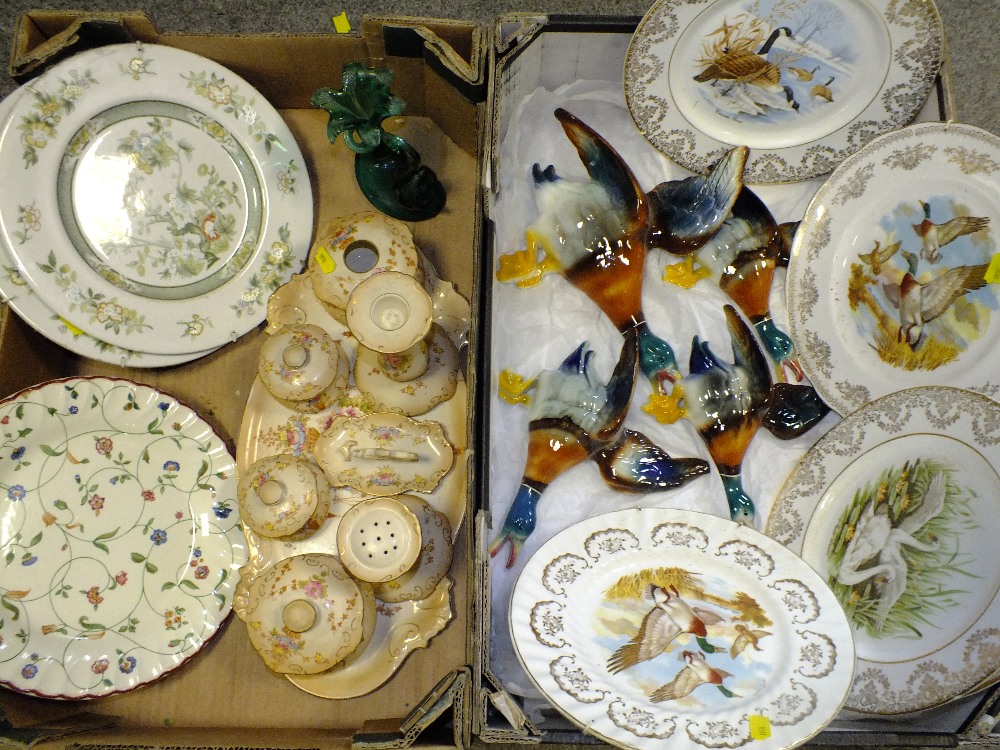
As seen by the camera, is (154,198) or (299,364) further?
(154,198)

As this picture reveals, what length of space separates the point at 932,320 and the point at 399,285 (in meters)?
0.73

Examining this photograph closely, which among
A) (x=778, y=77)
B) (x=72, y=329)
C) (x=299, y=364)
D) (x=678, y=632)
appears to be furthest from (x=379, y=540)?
(x=778, y=77)

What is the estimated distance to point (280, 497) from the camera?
1069 mm

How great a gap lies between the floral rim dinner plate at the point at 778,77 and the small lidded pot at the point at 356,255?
1.33 ft

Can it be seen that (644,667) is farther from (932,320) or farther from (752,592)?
(932,320)

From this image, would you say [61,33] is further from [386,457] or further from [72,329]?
[386,457]

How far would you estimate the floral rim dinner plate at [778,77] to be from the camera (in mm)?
1072

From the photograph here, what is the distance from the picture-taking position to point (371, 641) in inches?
43.9

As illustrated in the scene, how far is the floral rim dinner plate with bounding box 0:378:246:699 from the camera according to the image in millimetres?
1152

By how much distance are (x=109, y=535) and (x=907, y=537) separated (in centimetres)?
115

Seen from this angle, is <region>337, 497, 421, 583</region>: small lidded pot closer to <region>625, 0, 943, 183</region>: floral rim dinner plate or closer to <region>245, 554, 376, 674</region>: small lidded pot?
<region>245, 554, 376, 674</region>: small lidded pot

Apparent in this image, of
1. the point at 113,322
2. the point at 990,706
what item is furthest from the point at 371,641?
the point at 990,706

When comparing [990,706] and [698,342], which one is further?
[698,342]

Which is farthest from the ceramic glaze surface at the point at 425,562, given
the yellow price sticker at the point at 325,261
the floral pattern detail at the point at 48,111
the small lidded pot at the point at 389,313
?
the floral pattern detail at the point at 48,111
